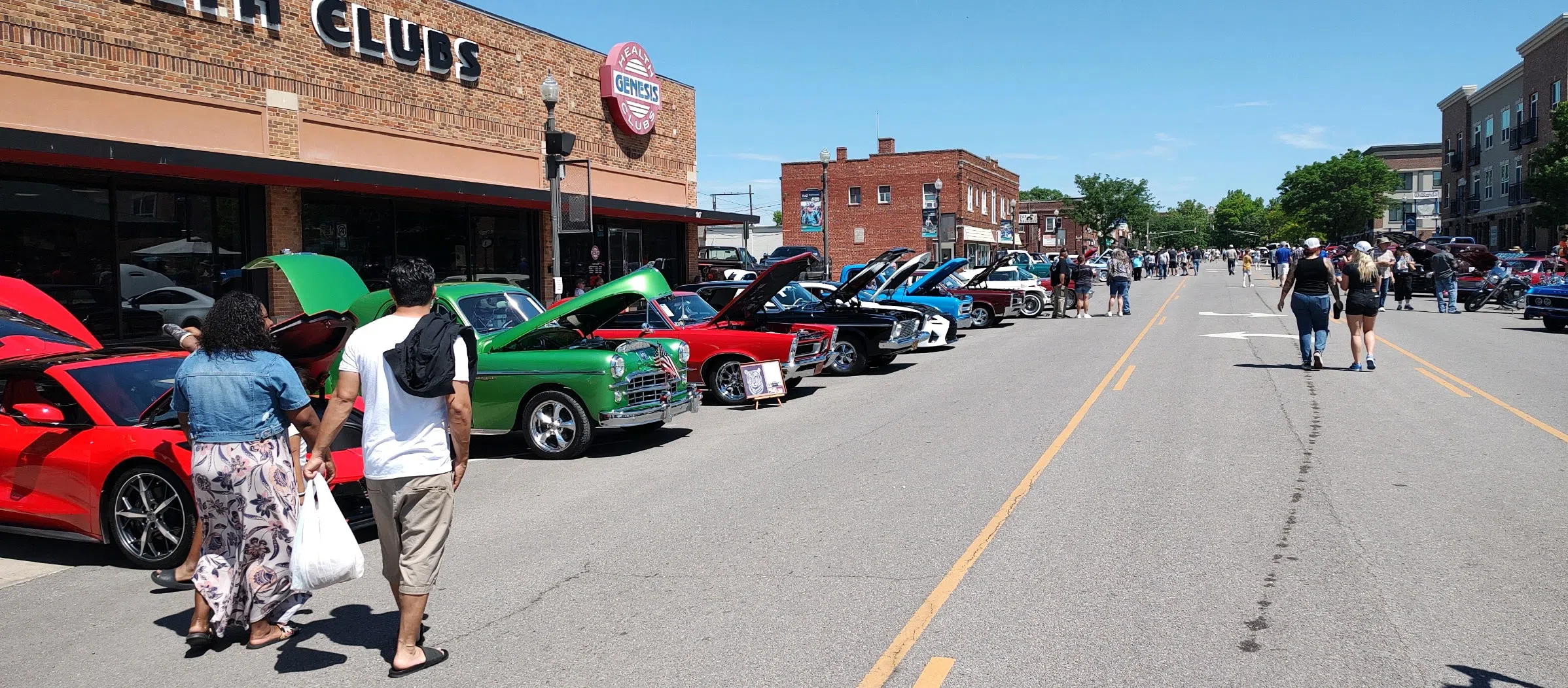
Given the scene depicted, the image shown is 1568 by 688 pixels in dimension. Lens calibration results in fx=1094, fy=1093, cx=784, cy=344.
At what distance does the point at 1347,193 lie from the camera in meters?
88.2

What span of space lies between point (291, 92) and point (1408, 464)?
18.4 meters

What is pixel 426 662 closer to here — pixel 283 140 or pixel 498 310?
pixel 498 310

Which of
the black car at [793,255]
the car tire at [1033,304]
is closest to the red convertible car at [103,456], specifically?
the car tire at [1033,304]

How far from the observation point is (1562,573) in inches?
232

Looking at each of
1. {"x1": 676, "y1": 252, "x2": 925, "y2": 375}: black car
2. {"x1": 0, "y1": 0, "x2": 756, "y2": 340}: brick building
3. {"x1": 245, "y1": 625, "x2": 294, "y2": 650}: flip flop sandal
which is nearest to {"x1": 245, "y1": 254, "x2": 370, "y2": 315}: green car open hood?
{"x1": 245, "y1": 625, "x2": 294, "y2": 650}: flip flop sandal

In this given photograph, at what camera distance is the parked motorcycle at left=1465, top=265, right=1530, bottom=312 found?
1163 inches

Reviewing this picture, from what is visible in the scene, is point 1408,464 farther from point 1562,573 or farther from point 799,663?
point 799,663

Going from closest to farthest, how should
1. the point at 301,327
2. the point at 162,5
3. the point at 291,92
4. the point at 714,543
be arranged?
the point at 714,543 < the point at 301,327 < the point at 162,5 < the point at 291,92

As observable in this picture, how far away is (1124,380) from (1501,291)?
21481mm

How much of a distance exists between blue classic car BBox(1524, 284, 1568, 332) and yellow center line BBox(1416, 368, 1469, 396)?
874 cm

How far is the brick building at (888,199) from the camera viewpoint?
62094mm

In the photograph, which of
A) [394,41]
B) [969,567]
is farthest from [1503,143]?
[969,567]

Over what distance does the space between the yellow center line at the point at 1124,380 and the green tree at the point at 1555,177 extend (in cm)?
4001

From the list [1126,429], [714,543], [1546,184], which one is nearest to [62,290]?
[714,543]
